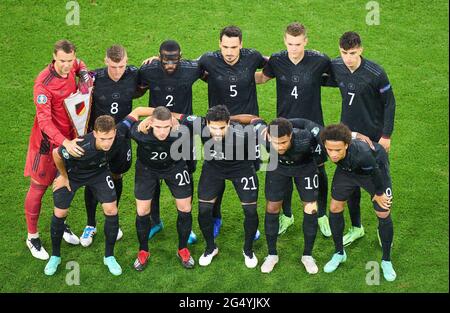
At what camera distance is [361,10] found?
1391 cm

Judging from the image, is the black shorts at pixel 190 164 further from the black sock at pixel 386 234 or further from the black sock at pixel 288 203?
the black sock at pixel 386 234

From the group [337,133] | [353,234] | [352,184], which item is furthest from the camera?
[353,234]

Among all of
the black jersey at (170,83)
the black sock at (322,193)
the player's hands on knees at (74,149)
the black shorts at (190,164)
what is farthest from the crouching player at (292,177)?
the player's hands on knees at (74,149)

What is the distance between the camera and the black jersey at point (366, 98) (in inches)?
373

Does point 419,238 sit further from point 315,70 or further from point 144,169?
point 144,169

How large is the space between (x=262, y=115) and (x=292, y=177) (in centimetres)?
278

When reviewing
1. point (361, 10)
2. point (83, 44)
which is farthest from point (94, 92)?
point (361, 10)

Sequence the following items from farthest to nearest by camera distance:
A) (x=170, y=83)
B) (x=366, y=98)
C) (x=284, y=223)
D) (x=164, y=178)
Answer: (x=284, y=223) < (x=170, y=83) < (x=366, y=98) < (x=164, y=178)

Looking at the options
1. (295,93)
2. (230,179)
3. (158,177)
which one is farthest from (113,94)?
(295,93)

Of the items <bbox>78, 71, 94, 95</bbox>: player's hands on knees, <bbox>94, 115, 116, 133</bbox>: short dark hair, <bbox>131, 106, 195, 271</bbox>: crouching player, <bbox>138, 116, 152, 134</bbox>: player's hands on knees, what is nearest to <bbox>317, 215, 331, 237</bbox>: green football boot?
<bbox>131, 106, 195, 271</bbox>: crouching player

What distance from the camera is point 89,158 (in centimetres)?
912

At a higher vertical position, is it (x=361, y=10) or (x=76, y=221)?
(x=361, y=10)

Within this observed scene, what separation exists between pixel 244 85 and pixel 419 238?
2.69 m

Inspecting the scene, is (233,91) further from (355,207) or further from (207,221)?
(355,207)
